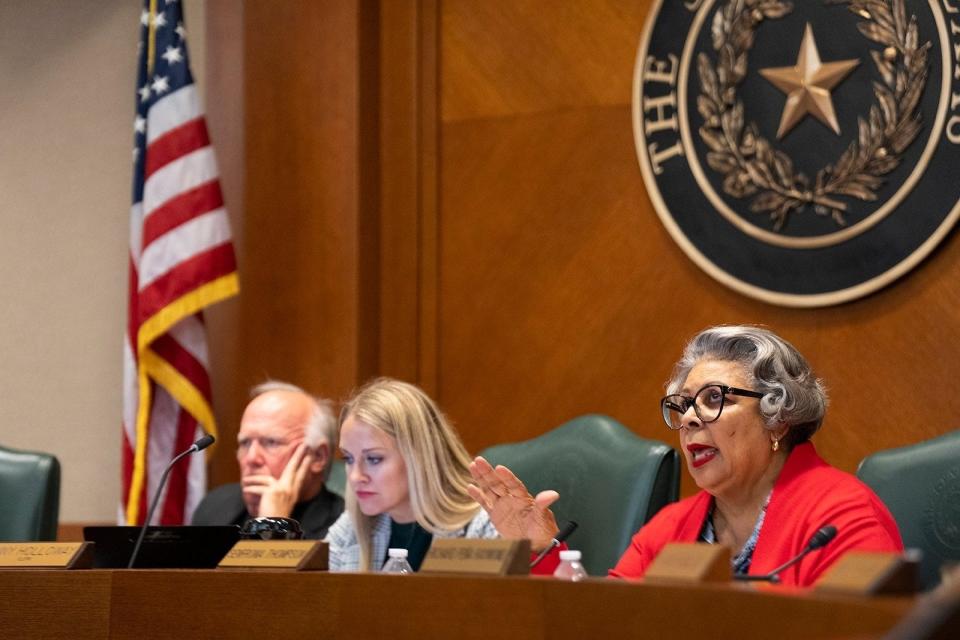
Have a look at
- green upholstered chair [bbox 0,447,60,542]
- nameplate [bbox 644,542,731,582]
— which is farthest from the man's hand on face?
nameplate [bbox 644,542,731,582]

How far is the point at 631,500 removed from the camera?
367cm

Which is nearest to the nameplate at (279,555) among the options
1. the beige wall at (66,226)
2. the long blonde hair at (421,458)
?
the long blonde hair at (421,458)

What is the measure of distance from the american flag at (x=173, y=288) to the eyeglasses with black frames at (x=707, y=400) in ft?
7.72

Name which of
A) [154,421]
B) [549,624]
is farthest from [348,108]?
[549,624]

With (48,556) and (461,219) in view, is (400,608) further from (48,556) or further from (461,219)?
(461,219)

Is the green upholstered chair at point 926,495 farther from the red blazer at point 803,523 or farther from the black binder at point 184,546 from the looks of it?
the black binder at point 184,546

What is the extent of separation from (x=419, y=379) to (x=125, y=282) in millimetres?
1464

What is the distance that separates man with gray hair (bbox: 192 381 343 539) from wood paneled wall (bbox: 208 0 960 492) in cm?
56

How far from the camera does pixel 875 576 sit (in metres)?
1.77

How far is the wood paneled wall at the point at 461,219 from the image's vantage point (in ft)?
15.8

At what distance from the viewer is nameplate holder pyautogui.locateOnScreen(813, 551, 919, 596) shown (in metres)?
1.75

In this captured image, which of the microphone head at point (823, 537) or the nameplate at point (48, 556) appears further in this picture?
the nameplate at point (48, 556)

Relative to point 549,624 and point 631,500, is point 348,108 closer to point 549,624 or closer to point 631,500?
point 631,500

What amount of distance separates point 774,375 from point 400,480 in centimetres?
117
